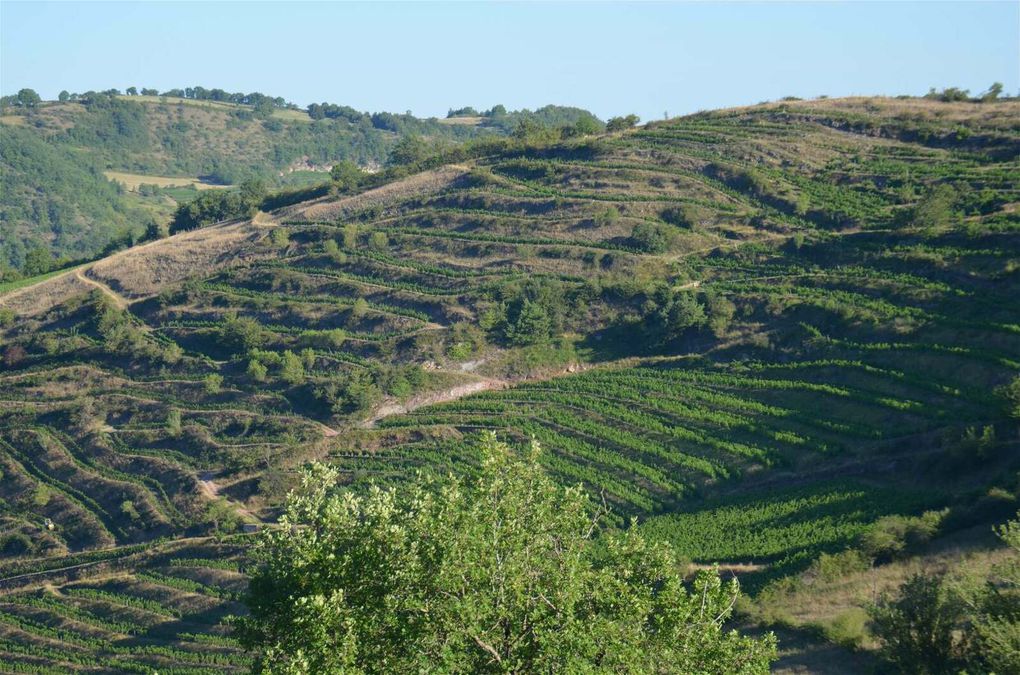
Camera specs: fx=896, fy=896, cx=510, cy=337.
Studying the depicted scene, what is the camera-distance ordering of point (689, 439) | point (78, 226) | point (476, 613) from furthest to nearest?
point (78, 226), point (689, 439), point (476, 613)

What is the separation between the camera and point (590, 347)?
58406 millimetres

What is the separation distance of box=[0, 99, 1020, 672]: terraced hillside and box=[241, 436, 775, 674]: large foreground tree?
1801cm

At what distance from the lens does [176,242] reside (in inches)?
3177

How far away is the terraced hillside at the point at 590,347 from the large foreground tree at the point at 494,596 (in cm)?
1801

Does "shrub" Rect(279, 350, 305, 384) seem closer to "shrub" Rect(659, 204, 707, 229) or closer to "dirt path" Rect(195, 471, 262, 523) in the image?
"dirt path" Rect(195, 471, 262, 523)

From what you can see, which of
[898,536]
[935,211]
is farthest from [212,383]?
[935,211]

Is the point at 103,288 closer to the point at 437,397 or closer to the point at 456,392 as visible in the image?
the point at 437,397

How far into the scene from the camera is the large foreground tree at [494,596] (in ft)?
55.3

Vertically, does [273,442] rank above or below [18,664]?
above

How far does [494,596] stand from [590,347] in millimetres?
41695

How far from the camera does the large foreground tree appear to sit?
16844 mm

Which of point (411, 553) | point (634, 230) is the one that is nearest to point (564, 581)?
point (411, 553)

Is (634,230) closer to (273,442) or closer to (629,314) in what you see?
(629,314)

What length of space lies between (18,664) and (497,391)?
28.6m
